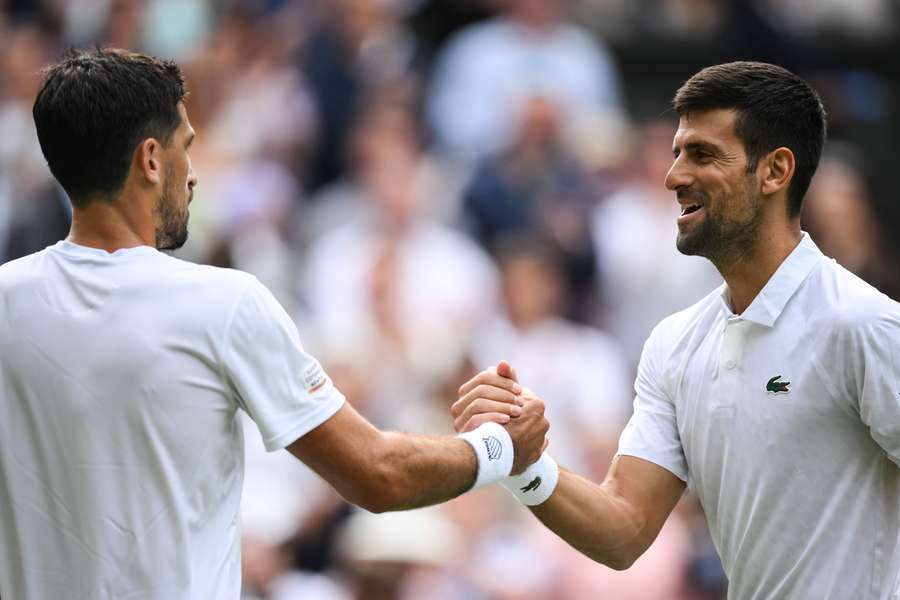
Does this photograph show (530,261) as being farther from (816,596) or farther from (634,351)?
(816,596)

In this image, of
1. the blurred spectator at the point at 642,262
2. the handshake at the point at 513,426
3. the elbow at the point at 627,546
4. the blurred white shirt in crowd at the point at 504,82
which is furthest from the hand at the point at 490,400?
the blurred white shirt in crowd at the point at 504,82

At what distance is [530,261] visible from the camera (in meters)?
8.22

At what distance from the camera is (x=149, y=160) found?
10.4 ft

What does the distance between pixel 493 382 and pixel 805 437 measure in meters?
0.92

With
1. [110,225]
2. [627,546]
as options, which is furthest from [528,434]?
[110,225]

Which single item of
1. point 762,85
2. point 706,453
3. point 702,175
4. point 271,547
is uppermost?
point 762,85

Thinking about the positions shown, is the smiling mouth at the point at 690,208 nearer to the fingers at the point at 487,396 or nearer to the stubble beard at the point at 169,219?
the fingers at the point at 487,396

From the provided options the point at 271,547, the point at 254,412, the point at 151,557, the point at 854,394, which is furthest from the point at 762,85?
the point at 271,547

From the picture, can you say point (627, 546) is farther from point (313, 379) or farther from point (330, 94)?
point (330, 94)

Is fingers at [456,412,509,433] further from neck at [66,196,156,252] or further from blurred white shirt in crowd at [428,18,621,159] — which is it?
blurred white shirt in crowd at [428,18,621,159]

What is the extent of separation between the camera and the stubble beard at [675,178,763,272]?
12.2 ft

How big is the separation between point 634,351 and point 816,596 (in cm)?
488

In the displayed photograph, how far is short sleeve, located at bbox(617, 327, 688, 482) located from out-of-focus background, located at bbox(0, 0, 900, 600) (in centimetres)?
265

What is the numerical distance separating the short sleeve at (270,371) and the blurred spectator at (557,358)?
4.50 metres
